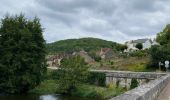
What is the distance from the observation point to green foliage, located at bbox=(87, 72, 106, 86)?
199 ft

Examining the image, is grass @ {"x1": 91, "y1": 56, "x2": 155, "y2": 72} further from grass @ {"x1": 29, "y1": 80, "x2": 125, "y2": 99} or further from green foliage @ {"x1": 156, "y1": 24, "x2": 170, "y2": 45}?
grass @ {"x1": 29, "y1": 80, "x2": 125, "y2": 99}

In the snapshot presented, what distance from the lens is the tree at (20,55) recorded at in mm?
52156

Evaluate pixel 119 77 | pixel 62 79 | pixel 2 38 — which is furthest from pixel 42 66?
pixel 119 77

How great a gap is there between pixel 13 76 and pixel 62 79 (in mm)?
7628

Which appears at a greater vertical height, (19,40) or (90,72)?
(19,40)

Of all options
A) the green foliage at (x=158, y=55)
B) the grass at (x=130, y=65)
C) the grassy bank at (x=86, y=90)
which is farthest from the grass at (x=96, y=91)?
the grass at (x=130, y=65)

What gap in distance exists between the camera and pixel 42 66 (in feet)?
184

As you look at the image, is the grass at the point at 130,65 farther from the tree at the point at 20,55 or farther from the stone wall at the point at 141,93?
the stone wall at the point at 141,93

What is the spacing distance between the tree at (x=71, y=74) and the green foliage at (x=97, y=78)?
3505 mm

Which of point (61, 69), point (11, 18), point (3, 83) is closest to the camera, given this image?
point (3, 83)

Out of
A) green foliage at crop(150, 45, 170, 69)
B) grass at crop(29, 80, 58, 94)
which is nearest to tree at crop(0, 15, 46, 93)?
grass at crop(29, 80, 58, 94)

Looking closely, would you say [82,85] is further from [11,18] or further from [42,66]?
[11,18]

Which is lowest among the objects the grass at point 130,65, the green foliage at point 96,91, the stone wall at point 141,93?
the green foliage at point 96,91

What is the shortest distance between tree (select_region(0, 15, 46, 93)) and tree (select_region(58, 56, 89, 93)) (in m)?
3.48
